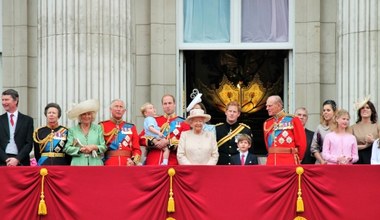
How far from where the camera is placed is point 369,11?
19.7m

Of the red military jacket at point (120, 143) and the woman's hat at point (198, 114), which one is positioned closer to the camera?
the woman's hat at point (198, 114)

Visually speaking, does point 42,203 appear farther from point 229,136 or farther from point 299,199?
point 299,199

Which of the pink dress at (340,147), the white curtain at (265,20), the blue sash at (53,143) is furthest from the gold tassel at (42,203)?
the white curtain at (265,20)

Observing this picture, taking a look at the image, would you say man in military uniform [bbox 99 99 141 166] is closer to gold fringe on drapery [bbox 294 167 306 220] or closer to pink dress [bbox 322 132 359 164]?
gold fringe on drapery [bbox 294 167 306 220]

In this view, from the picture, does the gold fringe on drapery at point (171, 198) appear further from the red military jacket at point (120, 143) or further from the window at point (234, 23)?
the window at point (234, 23)

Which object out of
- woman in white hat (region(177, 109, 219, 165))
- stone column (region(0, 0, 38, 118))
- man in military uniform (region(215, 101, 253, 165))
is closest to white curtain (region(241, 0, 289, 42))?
stone column (region(0, 0, 38, 118))

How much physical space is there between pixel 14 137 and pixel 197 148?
2.74 metres

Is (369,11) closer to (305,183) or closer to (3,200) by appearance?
(305,183)

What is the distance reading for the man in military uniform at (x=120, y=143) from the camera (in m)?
16.8

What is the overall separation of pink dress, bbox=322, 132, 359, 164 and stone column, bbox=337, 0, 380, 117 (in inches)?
113

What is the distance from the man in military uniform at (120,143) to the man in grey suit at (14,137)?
1.11 meters

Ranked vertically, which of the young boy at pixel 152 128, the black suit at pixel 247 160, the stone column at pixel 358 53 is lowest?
the black suit at pixel 247 160

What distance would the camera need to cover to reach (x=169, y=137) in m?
17.2

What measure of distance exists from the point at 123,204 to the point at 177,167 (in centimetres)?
91
